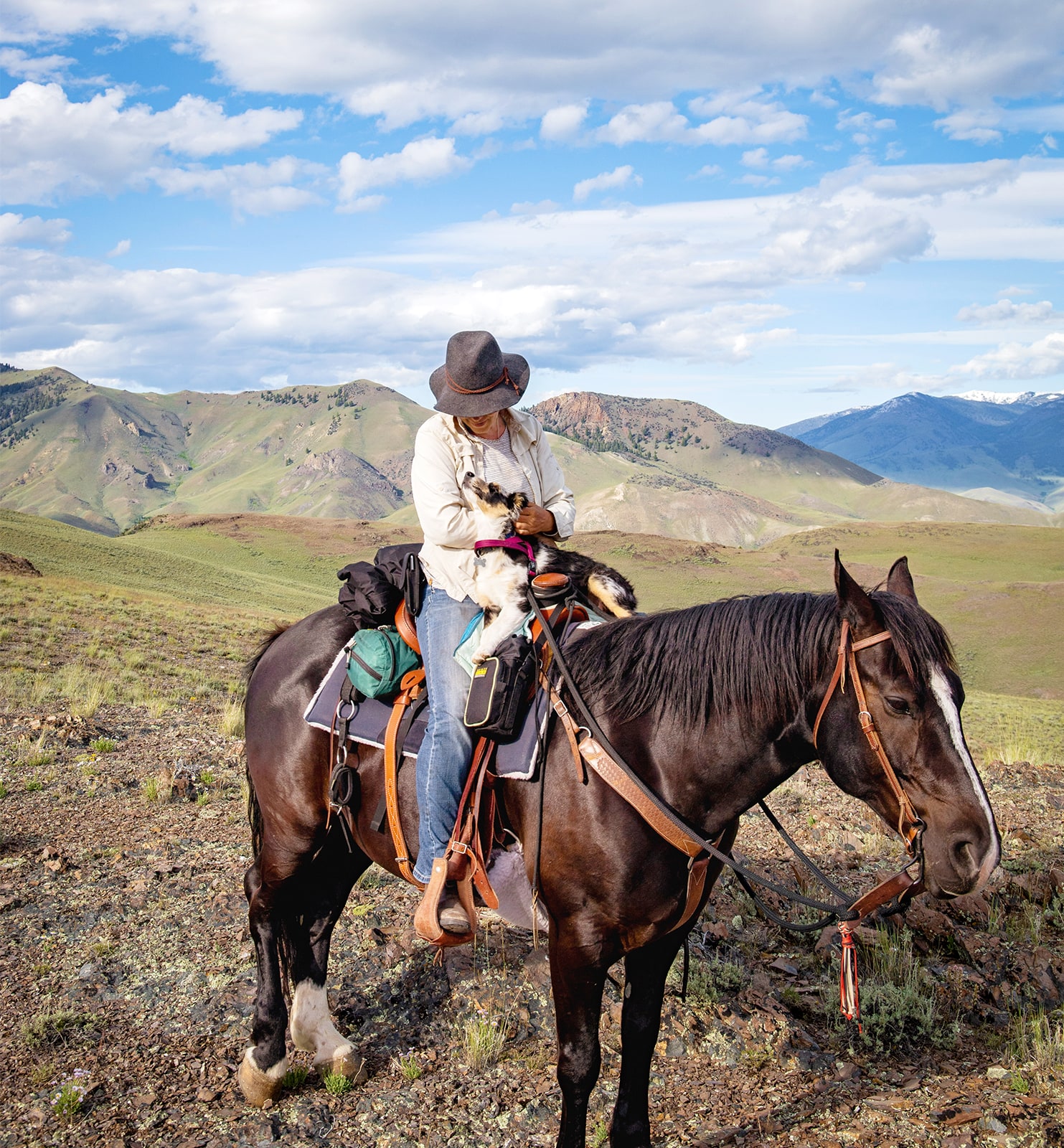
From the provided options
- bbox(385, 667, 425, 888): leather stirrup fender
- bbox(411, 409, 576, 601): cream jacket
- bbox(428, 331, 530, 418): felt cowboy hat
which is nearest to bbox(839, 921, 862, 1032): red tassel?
bbox(385, 667, 425, 888): leather stirrup fender

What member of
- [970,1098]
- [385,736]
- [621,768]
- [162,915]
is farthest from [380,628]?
[970,1098]

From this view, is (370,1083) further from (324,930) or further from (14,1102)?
(14,1102)

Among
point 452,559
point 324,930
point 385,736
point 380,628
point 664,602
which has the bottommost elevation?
point 664,602

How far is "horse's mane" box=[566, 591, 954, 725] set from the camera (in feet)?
9.84

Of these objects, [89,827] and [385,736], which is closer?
[385,736]

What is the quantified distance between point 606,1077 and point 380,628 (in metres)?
2.66

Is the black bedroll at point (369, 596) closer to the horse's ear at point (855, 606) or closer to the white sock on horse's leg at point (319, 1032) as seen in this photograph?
the white sock on horse's leg at point (319, 1032)

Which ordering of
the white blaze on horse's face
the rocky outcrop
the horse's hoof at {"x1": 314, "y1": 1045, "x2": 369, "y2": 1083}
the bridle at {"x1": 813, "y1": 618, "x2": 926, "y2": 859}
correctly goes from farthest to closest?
1. the rocky outcrop
2. the horse's hoof at {"x1": 314, "y1": 1045, "x2": 369, "y2": 1083}
3. the bridle at {"x1": 813, "y1": 618, "x2": 926, "y2": 859}
4. the white blaze on horse's face

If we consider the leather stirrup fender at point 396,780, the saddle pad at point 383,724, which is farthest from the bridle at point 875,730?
Answer: the leather stirrup fender at point 396,780

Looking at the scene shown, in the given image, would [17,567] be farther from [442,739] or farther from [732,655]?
[732,655]

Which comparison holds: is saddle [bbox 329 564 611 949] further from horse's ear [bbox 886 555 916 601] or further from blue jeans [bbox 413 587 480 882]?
horse's ear [bbox 886 555 916 601]

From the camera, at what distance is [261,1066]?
14.3ft

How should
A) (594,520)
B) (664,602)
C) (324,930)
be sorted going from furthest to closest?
1. (594,520)
2. (664,602)
3. (324,930)

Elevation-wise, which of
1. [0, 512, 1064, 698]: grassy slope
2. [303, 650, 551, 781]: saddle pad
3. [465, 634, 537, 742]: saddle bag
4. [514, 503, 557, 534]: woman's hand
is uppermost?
→ [514, 503, 557, 534]: woman's hand
